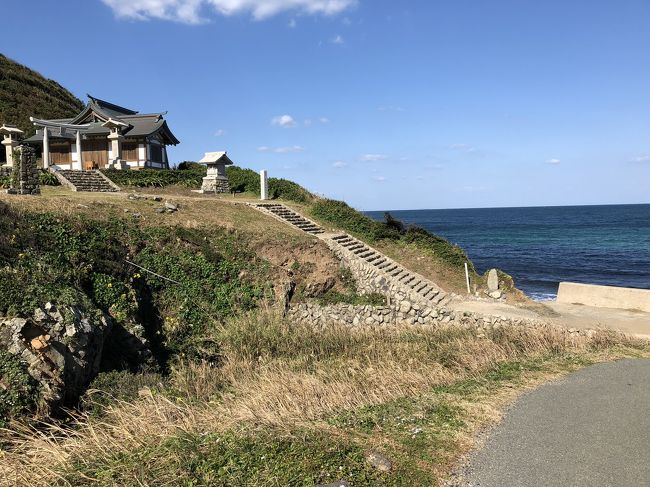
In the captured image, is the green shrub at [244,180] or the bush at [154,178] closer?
the bush at [154,178]

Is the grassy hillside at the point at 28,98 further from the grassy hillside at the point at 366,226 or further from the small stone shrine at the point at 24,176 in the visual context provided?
the small stone shrine at the point at 24,176

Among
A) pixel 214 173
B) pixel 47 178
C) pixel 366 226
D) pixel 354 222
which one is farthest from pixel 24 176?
pixel 366 226

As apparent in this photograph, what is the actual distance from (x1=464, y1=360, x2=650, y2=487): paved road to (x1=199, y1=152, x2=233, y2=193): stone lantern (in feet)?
85.3

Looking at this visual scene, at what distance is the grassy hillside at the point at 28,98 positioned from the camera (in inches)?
1908

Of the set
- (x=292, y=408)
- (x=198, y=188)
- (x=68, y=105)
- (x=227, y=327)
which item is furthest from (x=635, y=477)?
(x=68, y=105)

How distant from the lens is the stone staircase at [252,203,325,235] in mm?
24609

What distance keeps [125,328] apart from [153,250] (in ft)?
15.7

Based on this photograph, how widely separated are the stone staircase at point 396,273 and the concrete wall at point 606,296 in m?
5.10

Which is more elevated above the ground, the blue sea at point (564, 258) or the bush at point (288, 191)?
the bush at point (288, 191)

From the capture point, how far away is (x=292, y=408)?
23.5ft

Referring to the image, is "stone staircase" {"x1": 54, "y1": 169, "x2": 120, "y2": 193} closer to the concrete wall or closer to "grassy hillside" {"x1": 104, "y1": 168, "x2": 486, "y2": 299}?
"grassy hillside" {"x1": 104, "y1": 168, "x2": 486, "y2": 299}

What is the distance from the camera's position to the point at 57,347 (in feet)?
30.3

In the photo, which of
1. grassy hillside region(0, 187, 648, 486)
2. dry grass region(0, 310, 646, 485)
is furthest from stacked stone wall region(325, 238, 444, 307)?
dry grass region(0, 310, 646, 485)

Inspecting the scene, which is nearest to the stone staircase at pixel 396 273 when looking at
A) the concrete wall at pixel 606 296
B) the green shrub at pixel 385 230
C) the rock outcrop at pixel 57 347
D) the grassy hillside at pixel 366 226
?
the grassy hillside at pixel 366 226
